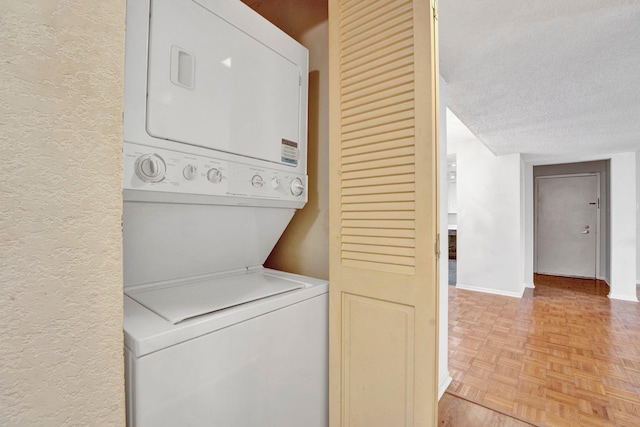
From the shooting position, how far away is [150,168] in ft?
2.50

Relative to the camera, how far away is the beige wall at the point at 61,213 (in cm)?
38

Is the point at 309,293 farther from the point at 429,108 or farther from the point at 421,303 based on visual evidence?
the point at 429,108

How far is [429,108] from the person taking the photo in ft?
2.81

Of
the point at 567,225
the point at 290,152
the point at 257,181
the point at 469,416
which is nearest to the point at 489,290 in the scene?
the point at 567,225

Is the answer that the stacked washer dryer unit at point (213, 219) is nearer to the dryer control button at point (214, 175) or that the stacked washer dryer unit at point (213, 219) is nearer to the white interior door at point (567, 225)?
the dryer control button at point (214, 175)

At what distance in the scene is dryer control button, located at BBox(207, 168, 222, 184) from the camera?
89cm

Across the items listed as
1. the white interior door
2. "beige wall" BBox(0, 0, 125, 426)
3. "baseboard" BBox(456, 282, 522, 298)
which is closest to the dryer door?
"beige wall" BBox(0, 0, 125, 426)

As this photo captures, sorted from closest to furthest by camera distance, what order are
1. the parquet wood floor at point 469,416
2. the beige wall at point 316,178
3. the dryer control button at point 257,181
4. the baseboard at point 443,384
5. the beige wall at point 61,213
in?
the beige wall at point 61,213 < the dryer control button at point 257,181 < the beige wall at point 316,178 < the parquet wood floor at point 469,416 < the baseboard at point 443,384

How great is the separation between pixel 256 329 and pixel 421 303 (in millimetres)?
487

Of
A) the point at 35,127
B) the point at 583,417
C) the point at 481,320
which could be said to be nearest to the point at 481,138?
the point at 481,320

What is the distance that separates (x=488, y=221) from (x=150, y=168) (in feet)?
14.8

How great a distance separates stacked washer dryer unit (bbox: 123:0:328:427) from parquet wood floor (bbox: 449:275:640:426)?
1547 mm

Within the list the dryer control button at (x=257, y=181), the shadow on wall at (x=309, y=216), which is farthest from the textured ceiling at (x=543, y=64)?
the dryer control button at (x=257, y=181)

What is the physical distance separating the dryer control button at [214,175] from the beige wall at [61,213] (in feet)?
1.35
